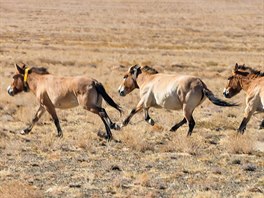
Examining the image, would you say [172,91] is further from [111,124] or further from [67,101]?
[67,101]

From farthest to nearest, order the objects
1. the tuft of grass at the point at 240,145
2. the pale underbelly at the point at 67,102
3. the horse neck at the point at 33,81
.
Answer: the horse neck at the point at 33,81
the pale underbelly at the point at 67,102
the tuft of grass at the point at 240,145

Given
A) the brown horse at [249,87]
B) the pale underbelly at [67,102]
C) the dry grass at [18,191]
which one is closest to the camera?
the dry grass at [18,191]

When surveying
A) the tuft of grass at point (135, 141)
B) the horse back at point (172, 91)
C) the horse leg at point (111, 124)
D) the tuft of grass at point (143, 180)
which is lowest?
the tuft of grass at point (135, 141)

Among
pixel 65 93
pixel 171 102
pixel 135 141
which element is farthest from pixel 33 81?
pixel 171 102

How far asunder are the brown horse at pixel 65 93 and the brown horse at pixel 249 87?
10.2 ft

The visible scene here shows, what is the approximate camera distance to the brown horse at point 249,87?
1427cm

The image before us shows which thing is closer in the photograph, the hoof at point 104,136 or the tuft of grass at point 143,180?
the tuft of grass at point 143,180

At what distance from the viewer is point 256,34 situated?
77.4 m

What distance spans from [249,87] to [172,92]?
197 cm

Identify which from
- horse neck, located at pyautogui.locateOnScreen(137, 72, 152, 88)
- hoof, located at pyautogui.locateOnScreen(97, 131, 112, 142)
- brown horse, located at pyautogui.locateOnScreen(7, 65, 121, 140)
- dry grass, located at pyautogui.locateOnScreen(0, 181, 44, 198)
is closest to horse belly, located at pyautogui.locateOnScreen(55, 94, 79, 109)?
brown horse, located at pyautogui.locateOnScreen(7, 65, 121, 140)

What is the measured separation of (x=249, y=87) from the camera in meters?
14.9

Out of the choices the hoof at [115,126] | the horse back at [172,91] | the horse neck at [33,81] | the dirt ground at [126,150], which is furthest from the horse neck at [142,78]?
the horse neck at [33,81]

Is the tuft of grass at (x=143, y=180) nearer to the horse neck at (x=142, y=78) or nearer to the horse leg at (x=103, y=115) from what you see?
the horse leg at (x=103, y=115)

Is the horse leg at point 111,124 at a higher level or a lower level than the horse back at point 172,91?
lower
